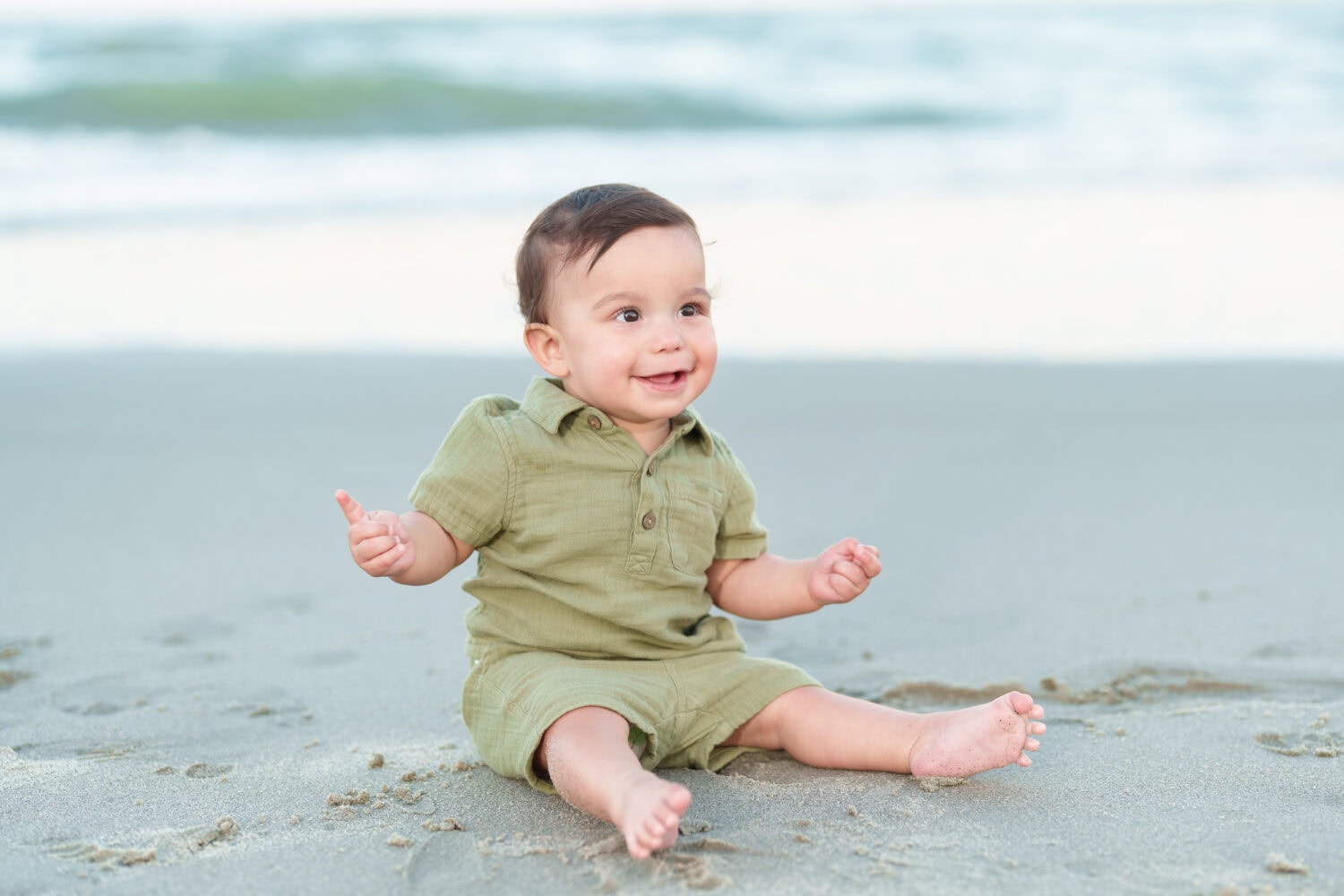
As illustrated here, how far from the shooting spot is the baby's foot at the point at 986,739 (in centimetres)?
223

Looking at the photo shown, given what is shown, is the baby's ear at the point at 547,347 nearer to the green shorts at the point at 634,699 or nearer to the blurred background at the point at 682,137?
the green shorts at the point at 634,699

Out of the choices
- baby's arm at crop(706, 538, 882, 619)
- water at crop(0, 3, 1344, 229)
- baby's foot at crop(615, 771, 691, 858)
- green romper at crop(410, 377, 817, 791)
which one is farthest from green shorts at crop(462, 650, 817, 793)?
water at crop(0, 3, 1344, 229)

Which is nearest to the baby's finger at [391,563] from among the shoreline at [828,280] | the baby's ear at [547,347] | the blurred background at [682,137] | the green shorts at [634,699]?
the green shorts at [634,699]

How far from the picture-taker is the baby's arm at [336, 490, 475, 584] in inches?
87.2

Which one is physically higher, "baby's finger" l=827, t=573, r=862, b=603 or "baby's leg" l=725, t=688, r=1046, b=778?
"baby's finger" l=827, t=573, r=862, b=603

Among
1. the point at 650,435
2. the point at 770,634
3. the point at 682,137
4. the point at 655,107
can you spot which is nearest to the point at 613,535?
the point at 650,435

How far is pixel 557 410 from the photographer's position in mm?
2463

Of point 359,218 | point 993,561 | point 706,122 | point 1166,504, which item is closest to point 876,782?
point 993,561

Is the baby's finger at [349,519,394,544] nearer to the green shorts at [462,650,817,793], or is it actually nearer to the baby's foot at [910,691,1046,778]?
the green shorts at [462,650,817,793]

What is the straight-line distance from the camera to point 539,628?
245cm

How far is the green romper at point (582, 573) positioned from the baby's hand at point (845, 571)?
159 mm

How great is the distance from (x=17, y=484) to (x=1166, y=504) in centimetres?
322

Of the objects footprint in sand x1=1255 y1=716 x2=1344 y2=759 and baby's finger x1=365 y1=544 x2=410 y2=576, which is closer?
baby's finger x1=365 y1=544 x2=410 y2=576

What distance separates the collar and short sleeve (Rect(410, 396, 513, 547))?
3.0 inches
